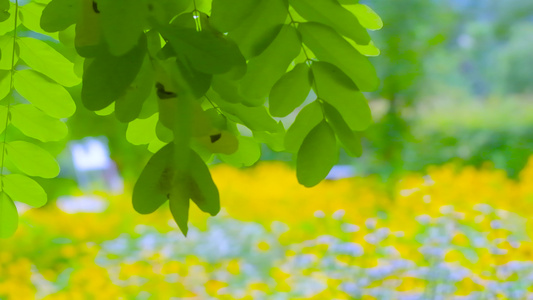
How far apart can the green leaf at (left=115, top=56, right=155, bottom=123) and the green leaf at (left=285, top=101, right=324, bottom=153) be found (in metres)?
0.11

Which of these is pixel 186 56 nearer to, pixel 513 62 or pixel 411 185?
pixel 411 185

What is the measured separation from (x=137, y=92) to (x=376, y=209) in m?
2.08

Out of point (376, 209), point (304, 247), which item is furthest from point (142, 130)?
point (376, 209)

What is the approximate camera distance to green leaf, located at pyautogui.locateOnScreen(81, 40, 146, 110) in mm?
343

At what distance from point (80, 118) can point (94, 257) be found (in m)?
0.72

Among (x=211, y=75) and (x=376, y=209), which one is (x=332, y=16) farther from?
(x=376, y=209)

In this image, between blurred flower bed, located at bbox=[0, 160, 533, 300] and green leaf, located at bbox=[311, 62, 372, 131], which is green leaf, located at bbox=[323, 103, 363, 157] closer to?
green leaf, located at bbox=[311, 62, 372, 131]

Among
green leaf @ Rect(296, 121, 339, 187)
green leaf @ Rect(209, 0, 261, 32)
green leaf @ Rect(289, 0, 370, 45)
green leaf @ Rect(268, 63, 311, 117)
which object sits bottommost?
green leaf @ Rect(296, 121, 339, 187)

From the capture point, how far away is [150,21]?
13.6 inches

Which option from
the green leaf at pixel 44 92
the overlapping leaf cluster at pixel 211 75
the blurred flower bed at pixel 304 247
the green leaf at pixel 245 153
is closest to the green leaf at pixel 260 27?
the overlapping leaf cluster at pixel 211 75

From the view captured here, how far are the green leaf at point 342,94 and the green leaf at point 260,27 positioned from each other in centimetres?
4

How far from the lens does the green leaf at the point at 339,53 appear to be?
399mm

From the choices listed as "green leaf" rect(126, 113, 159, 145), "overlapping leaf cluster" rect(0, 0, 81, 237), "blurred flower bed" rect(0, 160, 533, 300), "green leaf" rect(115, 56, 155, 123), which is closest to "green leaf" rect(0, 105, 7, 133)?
"overlapping leaf cluster" rect(0, 0, 81, 237)

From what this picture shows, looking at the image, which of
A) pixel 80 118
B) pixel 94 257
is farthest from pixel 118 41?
pixel 80 118
